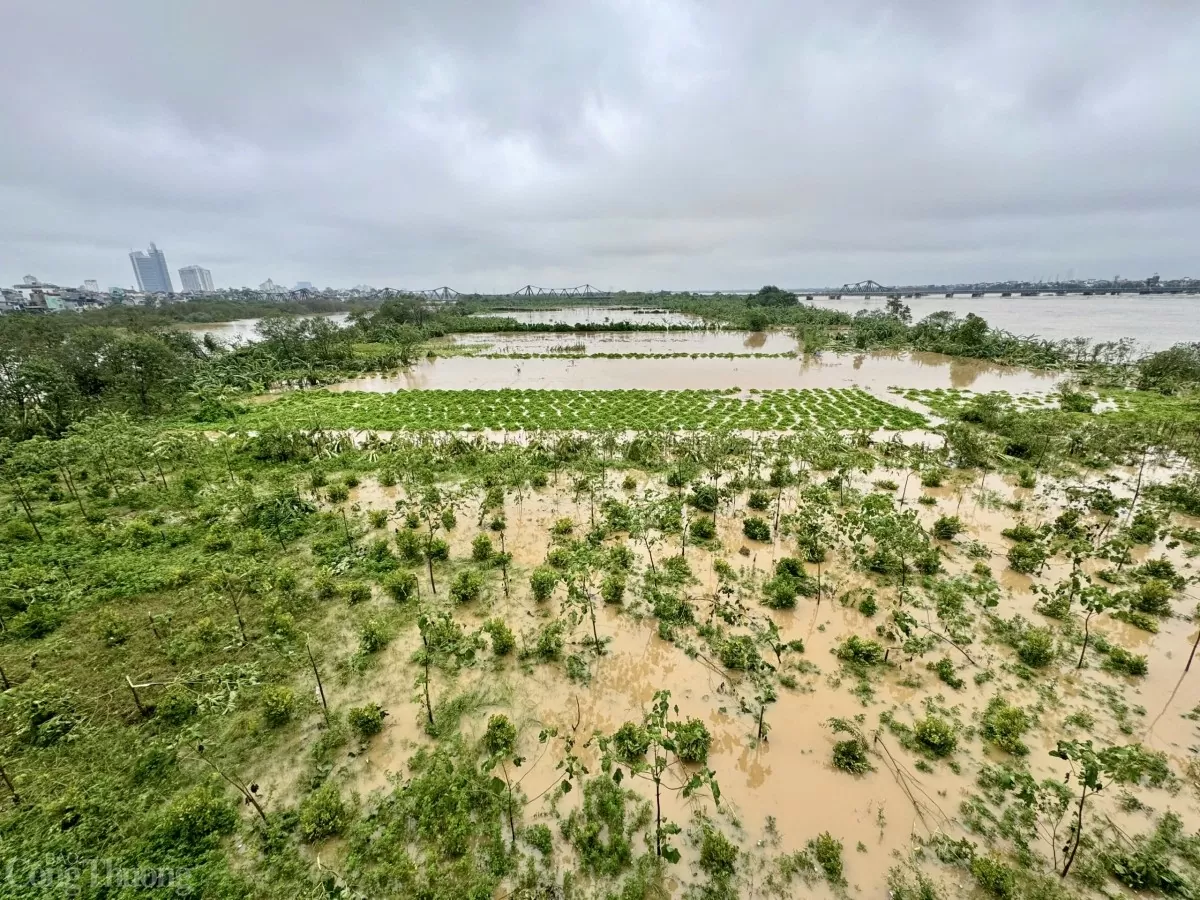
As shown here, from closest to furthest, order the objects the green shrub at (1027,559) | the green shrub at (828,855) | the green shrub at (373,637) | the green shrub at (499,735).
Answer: the green shrub at (828,855) < the green shrub at (499,735) < the green shrub at (373,637) < the green shrub at (1027,559)

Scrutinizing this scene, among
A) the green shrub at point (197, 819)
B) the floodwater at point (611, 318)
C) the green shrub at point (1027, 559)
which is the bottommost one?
the green shrub at point (197, 819)

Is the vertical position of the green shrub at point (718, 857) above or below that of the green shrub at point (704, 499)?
below

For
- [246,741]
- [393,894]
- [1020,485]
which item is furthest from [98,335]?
[1020,485]

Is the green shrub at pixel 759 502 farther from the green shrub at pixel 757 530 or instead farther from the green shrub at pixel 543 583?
the green shrub at pixel 543 583

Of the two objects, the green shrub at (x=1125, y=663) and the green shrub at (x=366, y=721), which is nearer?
the green shrub at (x=366, y=721)

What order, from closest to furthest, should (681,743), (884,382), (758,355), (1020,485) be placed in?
(681,743) < (1020,485) < (884,382) < (758,355)

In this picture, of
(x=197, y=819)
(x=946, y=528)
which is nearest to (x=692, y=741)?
(x=197, y=819)

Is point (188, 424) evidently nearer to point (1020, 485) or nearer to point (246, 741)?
point (246, 741)

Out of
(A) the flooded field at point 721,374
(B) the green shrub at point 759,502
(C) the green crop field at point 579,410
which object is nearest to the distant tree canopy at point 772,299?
(A) the flooded field at point 721,374
